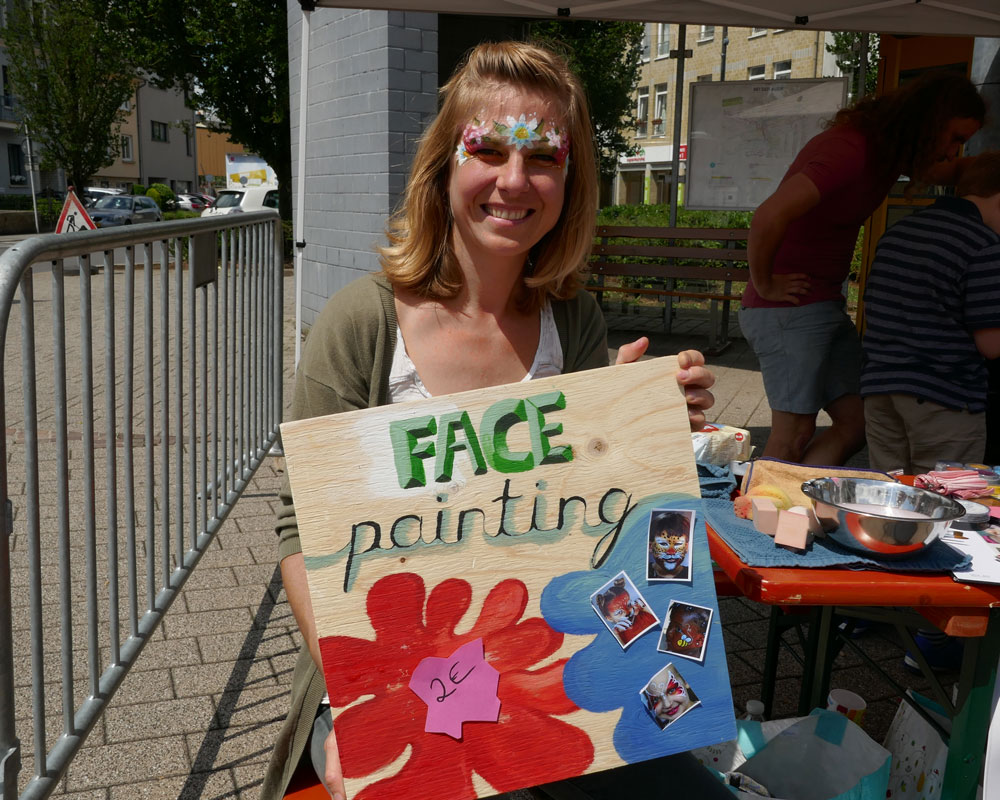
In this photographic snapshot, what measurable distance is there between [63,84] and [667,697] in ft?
111

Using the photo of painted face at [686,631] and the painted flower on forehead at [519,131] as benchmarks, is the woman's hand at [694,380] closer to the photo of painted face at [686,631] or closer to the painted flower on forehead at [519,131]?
the photo of painted face at [686,631]

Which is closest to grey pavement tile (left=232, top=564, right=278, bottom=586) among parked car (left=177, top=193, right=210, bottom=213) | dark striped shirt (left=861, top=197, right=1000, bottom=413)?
dark striped shirt (left=861, top=197, right=1000, bottom=413)

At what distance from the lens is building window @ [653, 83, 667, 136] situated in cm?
4716

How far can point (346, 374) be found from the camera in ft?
5.81

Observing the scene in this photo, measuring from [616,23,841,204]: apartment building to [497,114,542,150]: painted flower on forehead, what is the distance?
36604mm

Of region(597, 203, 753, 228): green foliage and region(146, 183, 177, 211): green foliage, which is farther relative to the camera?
region(146, 183, 177, 211): green foliage

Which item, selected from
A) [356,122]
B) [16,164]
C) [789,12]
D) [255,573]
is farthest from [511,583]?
[16,164]

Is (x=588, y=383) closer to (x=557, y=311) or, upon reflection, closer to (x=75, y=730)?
(x=557, y=311)

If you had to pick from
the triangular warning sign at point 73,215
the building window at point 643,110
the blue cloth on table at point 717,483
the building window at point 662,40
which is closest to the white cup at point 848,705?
the blue cloth on table at point 717,483

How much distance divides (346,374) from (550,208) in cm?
52

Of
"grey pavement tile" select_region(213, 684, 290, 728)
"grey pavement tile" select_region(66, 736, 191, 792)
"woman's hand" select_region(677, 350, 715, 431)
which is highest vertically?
"woman's hand" select_region(677, 350, 715, 431)

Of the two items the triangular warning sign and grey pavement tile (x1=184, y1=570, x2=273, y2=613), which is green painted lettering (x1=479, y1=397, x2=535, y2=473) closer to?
grey pavement tile (x1=184, y1=570, x2=273, y2=613)

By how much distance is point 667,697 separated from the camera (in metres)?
1.49

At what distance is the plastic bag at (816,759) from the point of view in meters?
2.25
